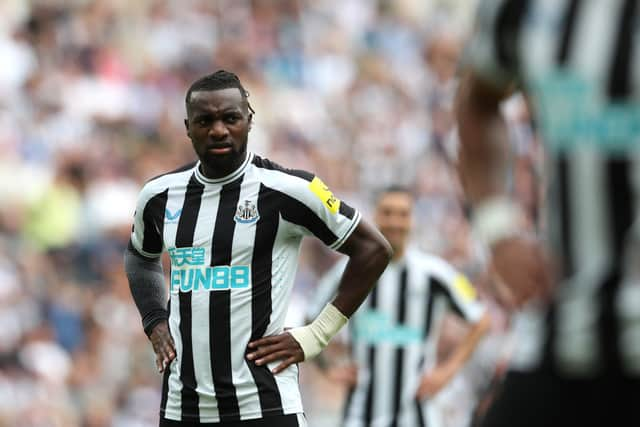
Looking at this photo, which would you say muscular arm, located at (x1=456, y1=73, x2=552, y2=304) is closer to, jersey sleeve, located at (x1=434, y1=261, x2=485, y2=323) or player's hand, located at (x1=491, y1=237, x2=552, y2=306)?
player's hand, located at (x1=491, y1=237, x2=552, y2=306)

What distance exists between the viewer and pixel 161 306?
18.8ft

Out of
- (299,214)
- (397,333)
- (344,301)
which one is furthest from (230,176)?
(397,333)

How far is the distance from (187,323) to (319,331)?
1.96 ft

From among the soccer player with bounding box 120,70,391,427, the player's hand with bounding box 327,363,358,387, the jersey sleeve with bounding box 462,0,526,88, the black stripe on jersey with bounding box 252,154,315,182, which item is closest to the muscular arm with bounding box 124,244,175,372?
the soccer player with bounding box 120,70,391,427

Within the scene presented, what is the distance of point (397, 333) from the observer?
8.34 m

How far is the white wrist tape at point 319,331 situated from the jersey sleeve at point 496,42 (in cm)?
230

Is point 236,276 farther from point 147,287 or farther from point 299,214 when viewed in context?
point 147,287

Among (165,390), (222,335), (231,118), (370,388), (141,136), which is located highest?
(141,136)

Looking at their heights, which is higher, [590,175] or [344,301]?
[590,175]

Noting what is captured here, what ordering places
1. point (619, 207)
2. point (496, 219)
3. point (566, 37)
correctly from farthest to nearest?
point (496, 219) → point (566, 37) → point (619, 207)

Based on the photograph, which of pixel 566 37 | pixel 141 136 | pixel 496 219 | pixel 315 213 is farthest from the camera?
pixel 141 136

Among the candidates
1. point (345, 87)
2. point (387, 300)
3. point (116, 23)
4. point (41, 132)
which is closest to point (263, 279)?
point (387, 300)

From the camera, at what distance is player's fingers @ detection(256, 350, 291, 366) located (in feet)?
17.1

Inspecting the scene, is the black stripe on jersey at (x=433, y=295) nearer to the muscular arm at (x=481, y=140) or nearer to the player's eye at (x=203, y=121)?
the player's eye at (x=203, y=121)
